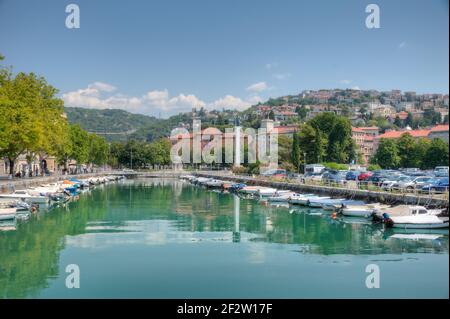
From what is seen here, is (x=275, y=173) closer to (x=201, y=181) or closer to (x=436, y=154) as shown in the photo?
(x=201, y=181)

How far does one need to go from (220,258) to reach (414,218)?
12168 millimetres

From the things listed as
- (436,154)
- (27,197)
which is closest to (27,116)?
(27,197)

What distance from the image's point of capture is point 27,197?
41688 millimetres

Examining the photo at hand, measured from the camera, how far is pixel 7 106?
4475 centimetres

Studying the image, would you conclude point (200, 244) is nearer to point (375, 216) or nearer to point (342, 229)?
point (342, 229)

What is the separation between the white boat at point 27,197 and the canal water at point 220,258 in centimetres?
579

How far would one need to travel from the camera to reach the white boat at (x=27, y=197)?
40344 millimetres

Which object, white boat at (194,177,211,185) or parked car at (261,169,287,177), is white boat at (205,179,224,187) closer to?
white boat at (194,177,211,185)

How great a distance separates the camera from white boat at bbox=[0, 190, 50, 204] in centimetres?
4034

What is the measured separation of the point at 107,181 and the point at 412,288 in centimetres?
7743

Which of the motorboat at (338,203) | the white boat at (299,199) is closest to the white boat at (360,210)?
the motorboat at (338,203)
